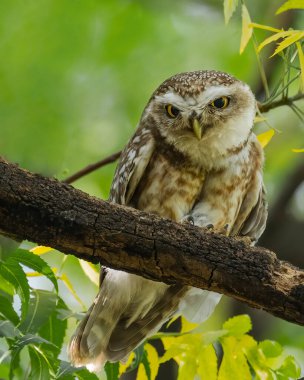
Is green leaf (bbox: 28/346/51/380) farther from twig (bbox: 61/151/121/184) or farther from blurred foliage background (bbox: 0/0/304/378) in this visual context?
blurred foliage background (bbox: 0/0/304/378)

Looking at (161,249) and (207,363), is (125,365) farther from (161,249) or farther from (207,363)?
(161,249)

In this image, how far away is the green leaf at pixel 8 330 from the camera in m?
2.95

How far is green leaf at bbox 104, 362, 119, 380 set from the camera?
3445 mm

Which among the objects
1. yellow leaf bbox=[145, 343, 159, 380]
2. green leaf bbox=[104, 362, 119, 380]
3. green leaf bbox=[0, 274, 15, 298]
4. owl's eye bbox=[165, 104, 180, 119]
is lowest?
green leaf bbox=[104, 362, 119, 380]

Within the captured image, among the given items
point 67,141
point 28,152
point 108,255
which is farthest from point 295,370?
point 67,141

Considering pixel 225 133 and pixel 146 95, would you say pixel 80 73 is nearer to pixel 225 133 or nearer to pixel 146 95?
pixel 146 95

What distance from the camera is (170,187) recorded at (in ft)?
13.3

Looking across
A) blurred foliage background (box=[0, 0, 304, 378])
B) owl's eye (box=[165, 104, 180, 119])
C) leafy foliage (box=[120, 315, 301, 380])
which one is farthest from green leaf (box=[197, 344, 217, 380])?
blurred foliage background (box=[0, 0, 304, 378])

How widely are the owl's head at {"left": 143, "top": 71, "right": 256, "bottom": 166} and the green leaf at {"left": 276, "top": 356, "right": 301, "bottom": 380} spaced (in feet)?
3.75

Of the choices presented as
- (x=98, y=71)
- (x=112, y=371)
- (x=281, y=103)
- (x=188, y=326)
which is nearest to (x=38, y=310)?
(x=112, y=371)

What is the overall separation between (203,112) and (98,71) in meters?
3.03

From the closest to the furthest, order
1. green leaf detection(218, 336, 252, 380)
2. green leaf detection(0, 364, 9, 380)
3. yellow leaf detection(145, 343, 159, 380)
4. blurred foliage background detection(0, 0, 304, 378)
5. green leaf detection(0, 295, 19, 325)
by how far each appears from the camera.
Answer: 1. green leaf detection(0, 295, 19, 325)
2. green leaf detection(218, 336, 252, 380)
3. yellow leaf detection(145, 343, 159, 380)
4. green leaf detection(0, 364, 9, 380)
5. blurred foliage background detection(0, 0, 304, 378)

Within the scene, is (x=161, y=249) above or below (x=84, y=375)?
above

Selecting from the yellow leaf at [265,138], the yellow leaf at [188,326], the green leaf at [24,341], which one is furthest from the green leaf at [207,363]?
the yellow leaf at [265,138]
